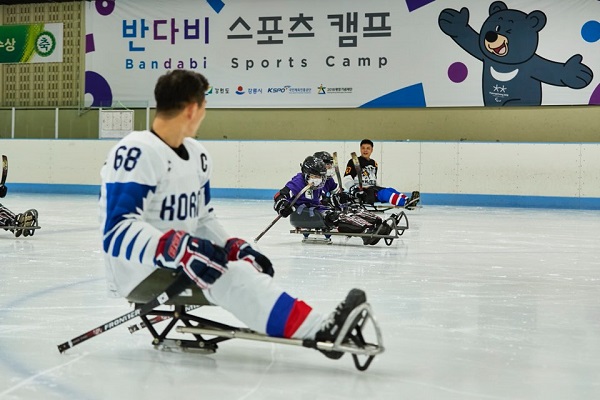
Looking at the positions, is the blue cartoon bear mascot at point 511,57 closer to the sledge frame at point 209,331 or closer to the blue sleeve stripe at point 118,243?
the sledge frame at point 209,331

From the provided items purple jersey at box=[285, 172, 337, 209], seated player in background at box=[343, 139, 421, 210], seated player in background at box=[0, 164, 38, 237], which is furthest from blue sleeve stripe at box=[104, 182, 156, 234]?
seated player in background at box=[343, 139, 421, 210]

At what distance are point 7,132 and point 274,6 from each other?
239 inches

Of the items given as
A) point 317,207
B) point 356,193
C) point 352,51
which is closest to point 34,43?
point 352,51

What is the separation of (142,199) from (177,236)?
8.3 inches

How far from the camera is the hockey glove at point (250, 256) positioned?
293 cm

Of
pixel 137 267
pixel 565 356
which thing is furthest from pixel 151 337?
pixel 565 356

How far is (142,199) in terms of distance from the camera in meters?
2.81

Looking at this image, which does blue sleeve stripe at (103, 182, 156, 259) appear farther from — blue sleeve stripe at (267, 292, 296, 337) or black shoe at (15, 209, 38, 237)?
black shoe at (15, 209, 38, 237)

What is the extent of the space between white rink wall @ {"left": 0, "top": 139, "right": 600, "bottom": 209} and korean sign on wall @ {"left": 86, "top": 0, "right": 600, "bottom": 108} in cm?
149

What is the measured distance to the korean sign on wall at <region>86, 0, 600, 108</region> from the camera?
51.5ft

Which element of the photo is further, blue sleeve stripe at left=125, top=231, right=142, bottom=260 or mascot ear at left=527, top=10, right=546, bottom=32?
mascot ear at left=527, top=10, right=546, bottom=32

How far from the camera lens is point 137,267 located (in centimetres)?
292

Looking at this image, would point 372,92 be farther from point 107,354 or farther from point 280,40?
point 107,354

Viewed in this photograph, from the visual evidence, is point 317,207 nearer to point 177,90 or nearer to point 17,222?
point 17,222
